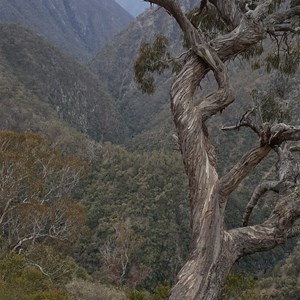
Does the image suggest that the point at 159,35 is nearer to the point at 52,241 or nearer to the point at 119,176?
the point at 52,241

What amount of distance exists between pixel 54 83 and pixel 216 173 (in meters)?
53.8

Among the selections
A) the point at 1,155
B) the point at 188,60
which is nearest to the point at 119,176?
the point at 1,155

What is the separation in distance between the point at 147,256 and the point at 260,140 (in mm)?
22479

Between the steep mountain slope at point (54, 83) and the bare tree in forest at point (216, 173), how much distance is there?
38.2 metres

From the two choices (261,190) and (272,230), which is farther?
(261,190)

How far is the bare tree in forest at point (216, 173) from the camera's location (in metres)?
2.24

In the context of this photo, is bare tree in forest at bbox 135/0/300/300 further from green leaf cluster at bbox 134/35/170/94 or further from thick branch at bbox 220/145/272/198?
Answer: green leaf cluster at bbox 134/35/170/94

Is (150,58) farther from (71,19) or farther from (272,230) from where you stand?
(71,19)

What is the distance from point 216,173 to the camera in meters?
2.55

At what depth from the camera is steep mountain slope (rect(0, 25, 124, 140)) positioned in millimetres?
48812

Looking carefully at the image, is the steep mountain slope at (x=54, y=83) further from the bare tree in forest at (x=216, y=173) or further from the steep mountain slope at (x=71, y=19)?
the steep mountain slope at (x=71, y=19)

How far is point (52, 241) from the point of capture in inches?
656

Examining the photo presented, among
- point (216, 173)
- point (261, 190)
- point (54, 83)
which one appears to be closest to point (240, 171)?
point (216, 173)

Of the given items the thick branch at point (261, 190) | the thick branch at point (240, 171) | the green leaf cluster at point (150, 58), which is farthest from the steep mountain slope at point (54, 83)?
the thick branch at point (240, 171)
